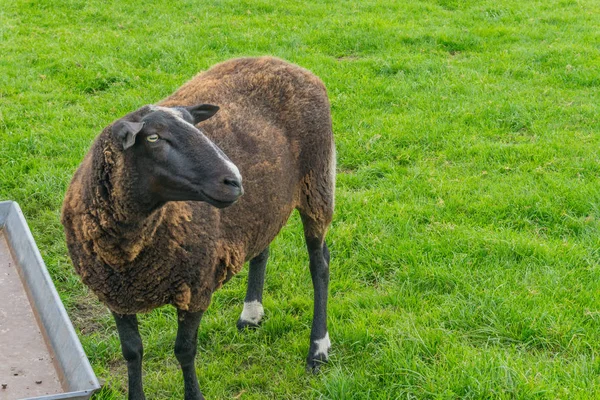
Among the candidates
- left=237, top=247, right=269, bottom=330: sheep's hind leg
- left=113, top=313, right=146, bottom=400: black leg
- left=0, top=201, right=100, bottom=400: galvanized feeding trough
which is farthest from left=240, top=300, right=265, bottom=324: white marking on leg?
left=0, top=201, right=100, bottom=400: galvanized feeding trough

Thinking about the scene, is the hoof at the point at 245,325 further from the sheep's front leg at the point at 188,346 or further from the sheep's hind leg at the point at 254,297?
the sheep's front leg at the point at 188,346

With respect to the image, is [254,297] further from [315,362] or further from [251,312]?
[315,362]

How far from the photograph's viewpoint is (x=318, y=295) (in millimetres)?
4672

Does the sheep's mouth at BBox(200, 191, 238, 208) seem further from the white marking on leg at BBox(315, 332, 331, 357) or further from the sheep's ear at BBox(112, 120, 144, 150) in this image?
the white marking on leg at BBox(315, 332, 331, 357)

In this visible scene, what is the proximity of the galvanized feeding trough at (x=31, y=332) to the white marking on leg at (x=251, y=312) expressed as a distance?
131 centimetres

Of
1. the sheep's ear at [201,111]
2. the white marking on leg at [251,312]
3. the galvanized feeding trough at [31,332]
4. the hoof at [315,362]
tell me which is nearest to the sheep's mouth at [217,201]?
the sheep's ear at [201,111]

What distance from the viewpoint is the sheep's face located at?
3.09 metres

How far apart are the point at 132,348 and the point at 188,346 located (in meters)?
0.31

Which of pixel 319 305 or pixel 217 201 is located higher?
pixel 217 201

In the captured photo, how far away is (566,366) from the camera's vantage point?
162 inches

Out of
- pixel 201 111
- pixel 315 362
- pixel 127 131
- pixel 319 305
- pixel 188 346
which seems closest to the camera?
pixel 127 131

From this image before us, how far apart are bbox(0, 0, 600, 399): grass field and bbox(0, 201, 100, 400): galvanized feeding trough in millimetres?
400

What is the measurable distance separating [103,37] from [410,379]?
7763 millimetres

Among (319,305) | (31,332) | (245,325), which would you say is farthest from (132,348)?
(319,305)
